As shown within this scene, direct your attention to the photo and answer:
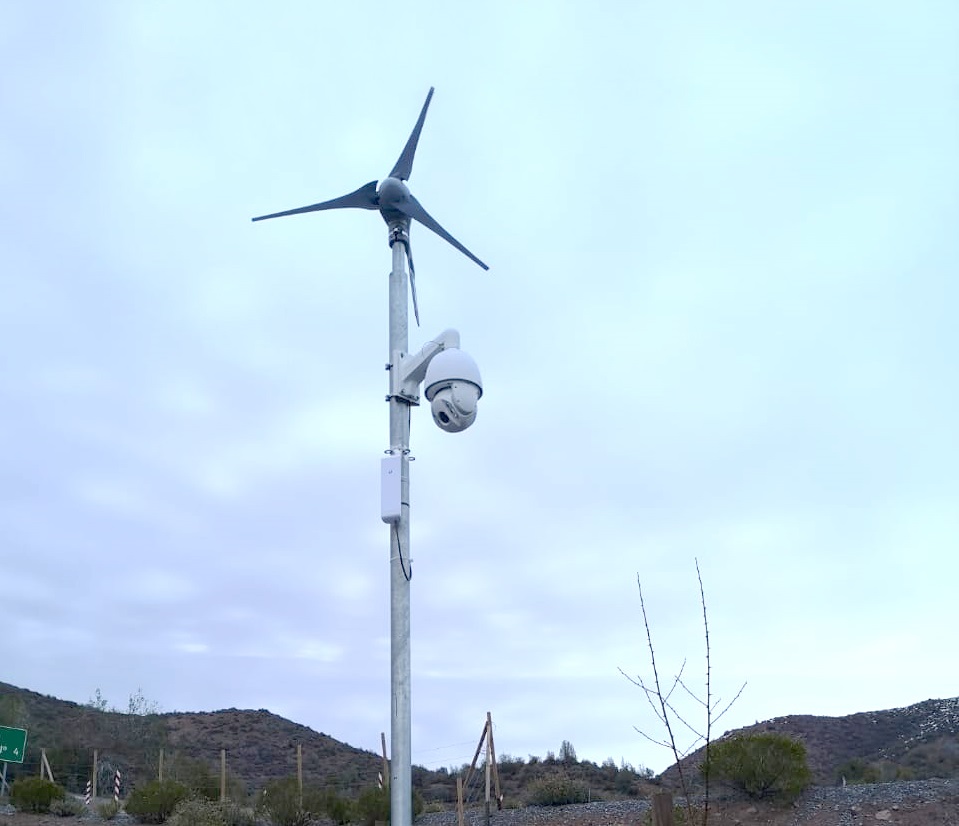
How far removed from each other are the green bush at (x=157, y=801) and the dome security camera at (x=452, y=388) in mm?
17253

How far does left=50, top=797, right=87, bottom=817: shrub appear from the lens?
21.6 meters

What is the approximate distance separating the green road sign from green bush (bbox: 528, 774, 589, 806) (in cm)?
1064

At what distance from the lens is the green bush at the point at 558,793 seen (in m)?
20.0

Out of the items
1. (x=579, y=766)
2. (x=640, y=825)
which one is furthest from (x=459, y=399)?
(x=579, y=766)

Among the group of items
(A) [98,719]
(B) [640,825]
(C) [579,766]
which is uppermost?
(A) [98,719]

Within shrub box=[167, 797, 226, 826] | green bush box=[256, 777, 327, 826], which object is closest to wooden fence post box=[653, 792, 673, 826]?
shrub box=[167, 797, 226, 826]

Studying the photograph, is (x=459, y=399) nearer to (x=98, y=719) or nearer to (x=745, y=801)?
(x=745, y=801)

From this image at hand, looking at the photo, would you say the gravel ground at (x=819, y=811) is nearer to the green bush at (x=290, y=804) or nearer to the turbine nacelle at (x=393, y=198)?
the green bush at (x=290, y=804)

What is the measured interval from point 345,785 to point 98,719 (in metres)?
16.5

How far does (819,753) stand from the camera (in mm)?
35469

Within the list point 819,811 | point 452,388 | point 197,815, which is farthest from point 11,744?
point 452,388

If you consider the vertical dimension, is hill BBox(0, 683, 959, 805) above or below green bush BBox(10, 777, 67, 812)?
above

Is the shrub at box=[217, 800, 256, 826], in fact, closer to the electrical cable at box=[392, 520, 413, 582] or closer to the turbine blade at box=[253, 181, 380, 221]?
the turbine blade at box=[253, 181, 380, 221]

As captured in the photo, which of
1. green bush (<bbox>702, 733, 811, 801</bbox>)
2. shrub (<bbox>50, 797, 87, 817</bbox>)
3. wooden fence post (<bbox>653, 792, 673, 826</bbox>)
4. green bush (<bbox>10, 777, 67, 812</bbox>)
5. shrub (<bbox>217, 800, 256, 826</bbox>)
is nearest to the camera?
wooden fence post (<bbox>653, 792, 673, 826</bbox>)
